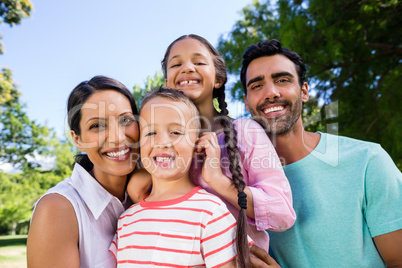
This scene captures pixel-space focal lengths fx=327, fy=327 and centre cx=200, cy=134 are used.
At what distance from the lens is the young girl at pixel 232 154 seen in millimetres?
1710

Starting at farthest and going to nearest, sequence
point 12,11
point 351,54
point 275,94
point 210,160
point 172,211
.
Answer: point 12,11 < point 351,54 < point 275,94 < point 210,160 < point 172,211

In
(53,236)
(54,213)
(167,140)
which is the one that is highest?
(167,140)

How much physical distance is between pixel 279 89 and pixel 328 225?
0.97 meters

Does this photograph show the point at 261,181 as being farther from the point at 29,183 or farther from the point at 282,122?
the point at 29,183

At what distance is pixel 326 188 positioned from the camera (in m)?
2.16

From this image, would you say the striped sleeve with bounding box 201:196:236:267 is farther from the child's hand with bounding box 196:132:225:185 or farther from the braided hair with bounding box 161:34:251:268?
the child's hand with bounding box 196:132:225:185

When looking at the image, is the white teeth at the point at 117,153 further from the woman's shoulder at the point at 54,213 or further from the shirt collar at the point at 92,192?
the woman's shoulder at the point at 54,213

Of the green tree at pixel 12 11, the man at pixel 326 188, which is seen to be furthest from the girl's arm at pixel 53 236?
the green tree at pixel 12 11

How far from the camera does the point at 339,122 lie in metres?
5.46

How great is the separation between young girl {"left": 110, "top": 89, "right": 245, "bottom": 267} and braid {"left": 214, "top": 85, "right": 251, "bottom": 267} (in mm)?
47

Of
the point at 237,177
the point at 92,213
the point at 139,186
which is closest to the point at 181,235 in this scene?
the point at 237,177

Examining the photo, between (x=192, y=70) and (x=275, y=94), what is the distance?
61 cm

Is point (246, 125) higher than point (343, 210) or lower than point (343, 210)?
higher

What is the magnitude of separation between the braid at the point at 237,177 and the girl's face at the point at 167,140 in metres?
0.22
